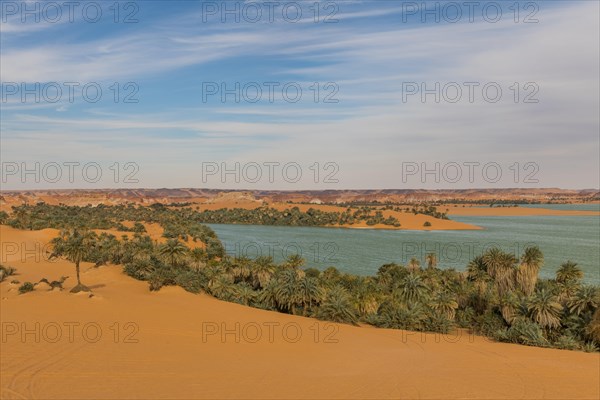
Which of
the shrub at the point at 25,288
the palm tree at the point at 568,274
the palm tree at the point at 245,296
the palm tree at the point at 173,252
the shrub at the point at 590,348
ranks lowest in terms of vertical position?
the shrub at the point at 590,348

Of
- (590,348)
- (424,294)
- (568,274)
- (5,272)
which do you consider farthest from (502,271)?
(5,272)

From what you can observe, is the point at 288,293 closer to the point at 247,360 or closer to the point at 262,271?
the point at 262,271

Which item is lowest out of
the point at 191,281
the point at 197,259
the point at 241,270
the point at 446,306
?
the point at 446,306

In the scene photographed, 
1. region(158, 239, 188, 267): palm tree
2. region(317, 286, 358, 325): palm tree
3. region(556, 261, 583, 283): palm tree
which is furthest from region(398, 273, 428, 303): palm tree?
region(158, 239, 188, 267): palm tree

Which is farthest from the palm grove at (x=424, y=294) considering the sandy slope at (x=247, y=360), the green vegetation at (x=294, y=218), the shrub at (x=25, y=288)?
the green vegetation at (x=294, y=218)

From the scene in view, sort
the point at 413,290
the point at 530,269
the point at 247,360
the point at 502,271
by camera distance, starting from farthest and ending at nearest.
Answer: the point at 502,271 < the point at 530,269 < the point at 413,290 < the point at 247,360

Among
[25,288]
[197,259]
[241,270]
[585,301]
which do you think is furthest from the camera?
[197,259]

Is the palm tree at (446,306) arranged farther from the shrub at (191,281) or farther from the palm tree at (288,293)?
the shrub at (191,281)

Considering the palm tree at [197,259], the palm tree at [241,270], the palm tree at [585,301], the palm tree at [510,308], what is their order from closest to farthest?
the palm tree at [585,301]
the palm tree at [510,308]
the palm tree at [241,270]
the palm tree at [197,259]
